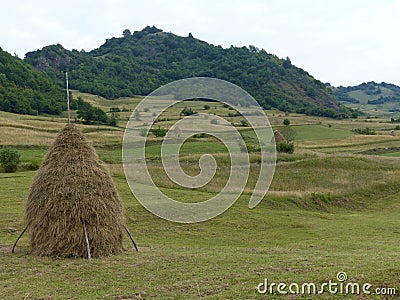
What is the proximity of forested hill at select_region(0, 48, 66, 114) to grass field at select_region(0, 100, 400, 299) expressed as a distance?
4776 centimetres

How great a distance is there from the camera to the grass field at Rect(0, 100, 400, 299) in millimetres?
10141

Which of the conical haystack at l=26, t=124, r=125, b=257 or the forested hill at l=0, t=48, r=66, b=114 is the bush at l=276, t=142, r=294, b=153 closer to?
the conical haystack at l=26, t=124, r=125, b=257

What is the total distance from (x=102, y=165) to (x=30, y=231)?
9.85 ft

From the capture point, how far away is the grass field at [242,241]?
10141mm

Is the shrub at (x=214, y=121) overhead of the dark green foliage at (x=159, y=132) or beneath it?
overhead

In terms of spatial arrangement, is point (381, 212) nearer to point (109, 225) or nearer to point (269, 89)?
point (109, 225)

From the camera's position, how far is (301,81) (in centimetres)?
16725

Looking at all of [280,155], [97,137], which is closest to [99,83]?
[97,137]

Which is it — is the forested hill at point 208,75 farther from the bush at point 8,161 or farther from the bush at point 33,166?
the bush at point 8,161

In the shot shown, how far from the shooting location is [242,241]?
1989 centimetres

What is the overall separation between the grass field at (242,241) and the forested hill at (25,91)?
47761 mm

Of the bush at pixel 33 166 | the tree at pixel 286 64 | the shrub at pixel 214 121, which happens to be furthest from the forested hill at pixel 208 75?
the bush at pixel 33 166

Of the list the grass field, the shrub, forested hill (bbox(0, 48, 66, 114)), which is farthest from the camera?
forested hill (bbox(0, 48, 66, 114))

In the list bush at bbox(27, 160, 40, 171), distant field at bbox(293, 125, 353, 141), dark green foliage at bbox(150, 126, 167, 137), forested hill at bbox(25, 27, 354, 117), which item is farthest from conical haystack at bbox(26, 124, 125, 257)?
forested hill at bbox(25, 27, 354, 117)
